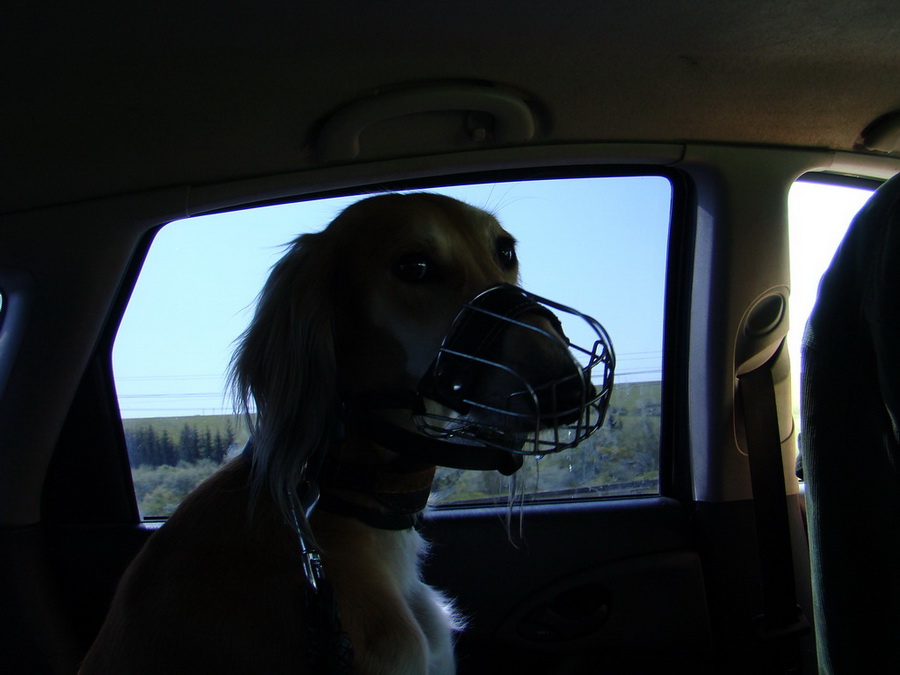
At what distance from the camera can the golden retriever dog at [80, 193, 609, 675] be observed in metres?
1.30

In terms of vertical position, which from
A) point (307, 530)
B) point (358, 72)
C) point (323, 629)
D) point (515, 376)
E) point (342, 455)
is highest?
point (358, 72)

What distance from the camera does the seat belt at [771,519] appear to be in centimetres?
224

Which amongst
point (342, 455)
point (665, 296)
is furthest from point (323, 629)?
point (665, 296)

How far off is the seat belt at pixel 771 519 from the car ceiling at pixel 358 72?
2.94ft

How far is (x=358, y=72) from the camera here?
170 cm

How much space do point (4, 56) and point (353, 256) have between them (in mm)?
838

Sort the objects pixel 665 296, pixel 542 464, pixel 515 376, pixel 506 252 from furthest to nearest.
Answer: pixel 665 296
pixel 542 464
pixel 506 252
pixel 515 376

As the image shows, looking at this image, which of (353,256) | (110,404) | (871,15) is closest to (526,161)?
(353,256)

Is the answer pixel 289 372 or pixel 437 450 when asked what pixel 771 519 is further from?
pixel 289 372

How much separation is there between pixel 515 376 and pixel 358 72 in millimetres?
941

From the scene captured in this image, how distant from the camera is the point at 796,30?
5.55ft

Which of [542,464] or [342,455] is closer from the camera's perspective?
[342,455]

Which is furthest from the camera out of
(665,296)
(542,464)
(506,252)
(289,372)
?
(665,296)

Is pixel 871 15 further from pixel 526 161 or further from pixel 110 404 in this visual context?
pixel 110 404
